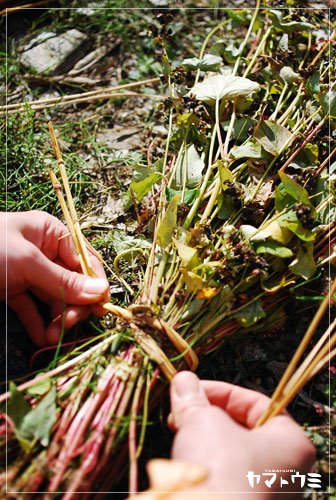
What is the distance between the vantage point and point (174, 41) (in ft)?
7.87

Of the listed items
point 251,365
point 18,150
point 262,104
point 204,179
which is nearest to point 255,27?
point 262,104

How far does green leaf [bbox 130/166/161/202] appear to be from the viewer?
1.54 meters

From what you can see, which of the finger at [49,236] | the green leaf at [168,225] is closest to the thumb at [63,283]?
the finger at [49,236]

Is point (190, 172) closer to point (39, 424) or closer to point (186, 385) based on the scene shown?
point (186, 385)

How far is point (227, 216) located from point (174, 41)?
145cm

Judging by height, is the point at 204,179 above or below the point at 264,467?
above

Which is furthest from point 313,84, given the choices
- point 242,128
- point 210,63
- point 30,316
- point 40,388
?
point 40,388

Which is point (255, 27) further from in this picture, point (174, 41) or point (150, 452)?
point (150, 452)

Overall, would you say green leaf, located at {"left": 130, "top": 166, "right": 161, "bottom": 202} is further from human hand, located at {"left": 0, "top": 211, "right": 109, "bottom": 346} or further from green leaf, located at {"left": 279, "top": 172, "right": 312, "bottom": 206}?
green leaf, located at {"left": 279, "top": 172, "right": 312, "bottom": 206}

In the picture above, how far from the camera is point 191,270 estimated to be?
4.22 feet

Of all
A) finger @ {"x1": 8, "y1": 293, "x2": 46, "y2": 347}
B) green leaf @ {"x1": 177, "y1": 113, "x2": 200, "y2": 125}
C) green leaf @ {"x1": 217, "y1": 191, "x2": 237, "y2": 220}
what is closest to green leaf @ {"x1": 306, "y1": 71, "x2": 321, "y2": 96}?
green leaf @ {"x1": 177, "y1": 113, "x2": 200, "y2": 125}

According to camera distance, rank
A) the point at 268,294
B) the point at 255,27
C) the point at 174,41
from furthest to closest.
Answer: the point at 174,41, the point at 255,27, the point at 268,294

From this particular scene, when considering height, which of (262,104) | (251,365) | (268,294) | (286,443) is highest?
(262,104)

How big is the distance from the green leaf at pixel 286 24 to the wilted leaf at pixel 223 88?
467 millimetres
